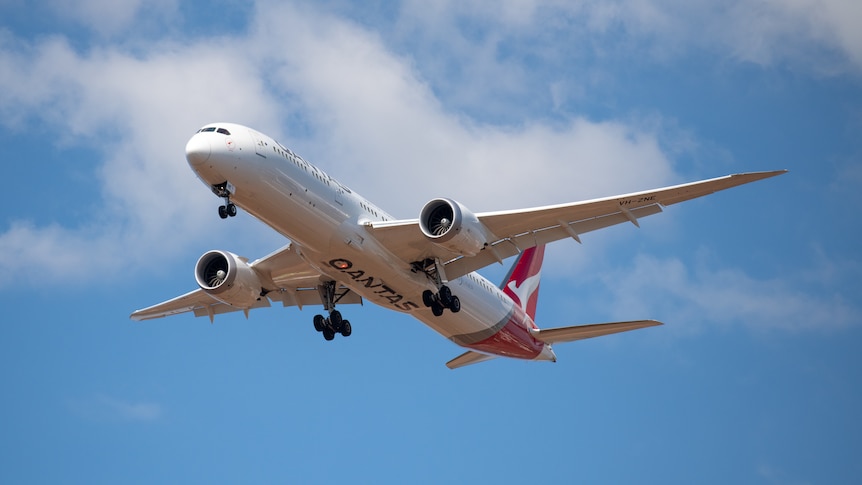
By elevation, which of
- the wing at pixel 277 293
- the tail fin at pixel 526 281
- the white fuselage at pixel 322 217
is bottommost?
the white fuselage at pixel 322 217

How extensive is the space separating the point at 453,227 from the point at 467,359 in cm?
1153

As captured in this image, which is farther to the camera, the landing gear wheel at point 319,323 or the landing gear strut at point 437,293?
the landing gear wheel at point 319,323

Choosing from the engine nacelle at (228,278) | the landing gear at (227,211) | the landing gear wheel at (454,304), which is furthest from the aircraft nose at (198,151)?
the landing gear wheel at (454,304)

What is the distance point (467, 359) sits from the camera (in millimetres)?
43844

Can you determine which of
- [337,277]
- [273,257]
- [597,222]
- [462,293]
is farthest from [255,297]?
[597,222]

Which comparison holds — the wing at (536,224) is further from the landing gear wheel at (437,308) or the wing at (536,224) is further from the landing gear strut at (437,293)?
the landing gear wheel at (437,308)

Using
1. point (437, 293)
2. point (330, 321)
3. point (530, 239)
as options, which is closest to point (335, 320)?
point (330, 321)

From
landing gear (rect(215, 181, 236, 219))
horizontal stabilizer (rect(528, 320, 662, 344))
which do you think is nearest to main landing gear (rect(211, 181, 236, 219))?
landing gear (rect(215, 181, 236, 219))

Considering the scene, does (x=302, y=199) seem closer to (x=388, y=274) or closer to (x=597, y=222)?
(x=388, y=274)

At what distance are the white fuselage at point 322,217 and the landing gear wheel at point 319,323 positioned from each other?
8.69ft

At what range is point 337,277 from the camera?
35.8 metres

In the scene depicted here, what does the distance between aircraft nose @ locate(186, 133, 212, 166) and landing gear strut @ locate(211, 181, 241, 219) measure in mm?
917

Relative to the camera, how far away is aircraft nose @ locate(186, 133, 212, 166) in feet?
103

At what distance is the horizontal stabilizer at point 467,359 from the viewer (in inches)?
1715
